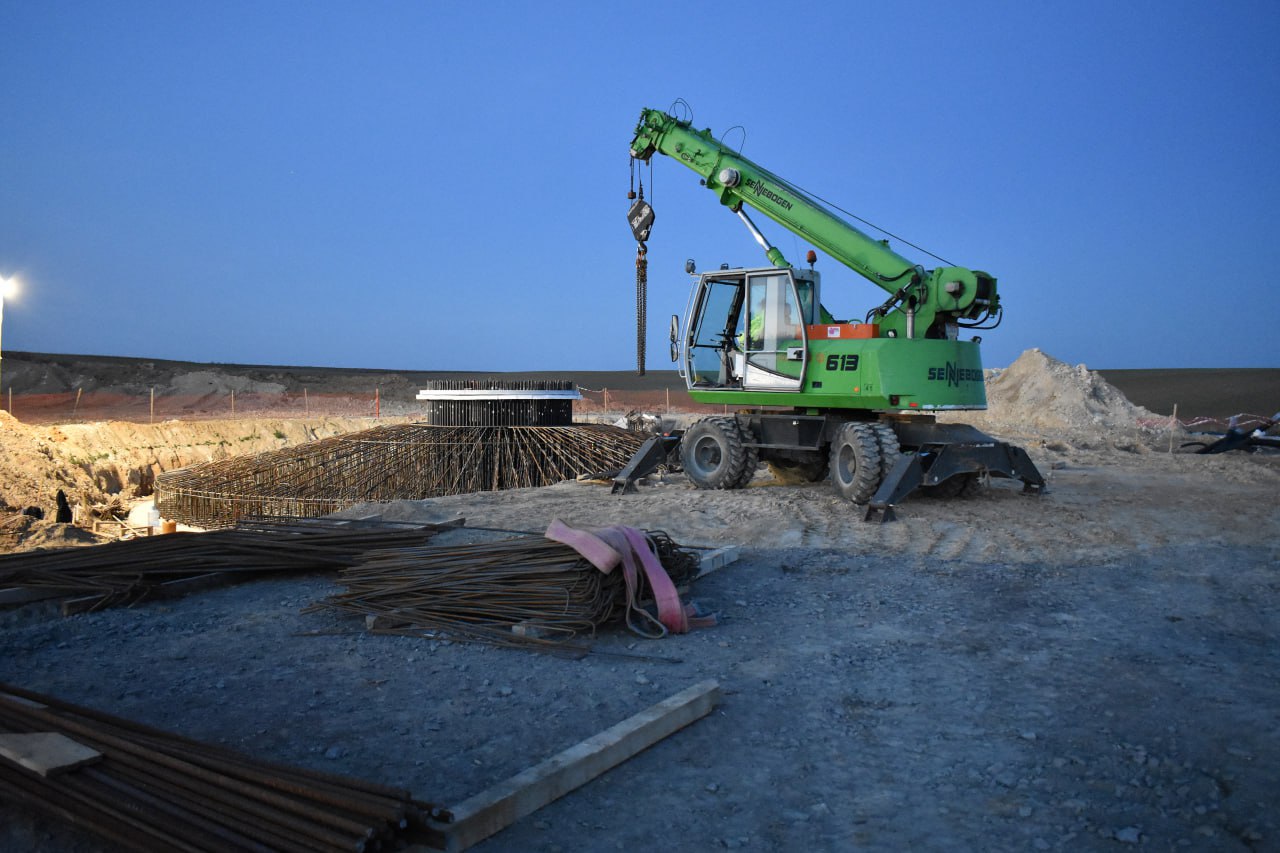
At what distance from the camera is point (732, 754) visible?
12.8ft

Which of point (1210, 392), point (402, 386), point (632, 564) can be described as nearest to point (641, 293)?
point (632, 564)

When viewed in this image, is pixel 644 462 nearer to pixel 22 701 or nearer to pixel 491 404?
pixel 491 404

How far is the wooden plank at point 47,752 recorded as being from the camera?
3084mm

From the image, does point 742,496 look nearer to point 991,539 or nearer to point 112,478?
point 991,539

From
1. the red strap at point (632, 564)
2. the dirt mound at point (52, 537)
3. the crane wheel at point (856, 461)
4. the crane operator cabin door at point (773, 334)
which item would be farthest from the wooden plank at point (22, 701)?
the dirt mound at point (52, 537)

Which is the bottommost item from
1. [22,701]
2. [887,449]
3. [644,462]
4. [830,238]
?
[22,701]

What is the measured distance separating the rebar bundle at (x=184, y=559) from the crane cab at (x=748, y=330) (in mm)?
5025

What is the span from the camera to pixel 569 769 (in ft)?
11.4

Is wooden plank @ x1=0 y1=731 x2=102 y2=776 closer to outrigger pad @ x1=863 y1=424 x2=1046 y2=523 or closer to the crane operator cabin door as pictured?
outrigger pad @ x1=863 y1=424 x2=1046 y2=523

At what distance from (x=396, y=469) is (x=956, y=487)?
882 centimetres

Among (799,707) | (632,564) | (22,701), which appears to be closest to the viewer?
(22,701)

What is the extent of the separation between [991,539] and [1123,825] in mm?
5505

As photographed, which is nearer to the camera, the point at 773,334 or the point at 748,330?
the point at 773,334

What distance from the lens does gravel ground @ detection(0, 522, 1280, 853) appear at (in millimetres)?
3342
